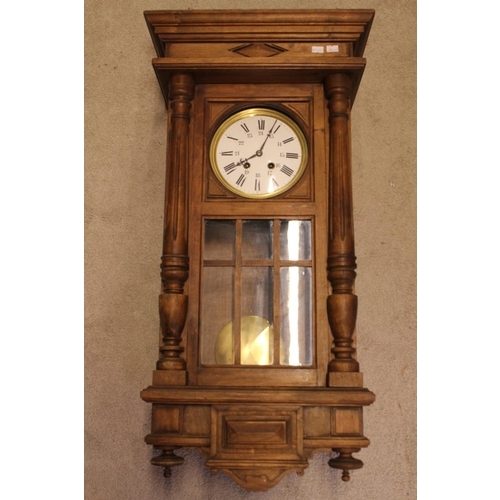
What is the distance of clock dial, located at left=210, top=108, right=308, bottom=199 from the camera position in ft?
5.54

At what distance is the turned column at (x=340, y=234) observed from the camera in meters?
1.59

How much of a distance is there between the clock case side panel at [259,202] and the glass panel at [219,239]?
0.02 metres

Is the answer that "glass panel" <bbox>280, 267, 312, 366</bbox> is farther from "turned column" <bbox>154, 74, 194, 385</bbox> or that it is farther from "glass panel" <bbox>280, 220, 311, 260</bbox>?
"turned column" <bbox>154, 74, 194, 385</bbox>

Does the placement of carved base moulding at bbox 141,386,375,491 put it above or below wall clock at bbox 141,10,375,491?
below

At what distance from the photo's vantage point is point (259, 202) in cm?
167

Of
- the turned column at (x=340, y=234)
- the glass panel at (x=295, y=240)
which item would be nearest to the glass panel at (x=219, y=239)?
the glass panel at (x=295, y=240)

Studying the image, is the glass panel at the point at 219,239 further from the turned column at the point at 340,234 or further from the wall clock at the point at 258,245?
the turned column at the point at 340,234

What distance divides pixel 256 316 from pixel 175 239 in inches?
9.5

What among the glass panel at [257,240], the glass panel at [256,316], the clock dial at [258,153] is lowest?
the glass panel at [256,316]

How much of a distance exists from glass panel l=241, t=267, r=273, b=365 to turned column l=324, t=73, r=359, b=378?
0.13 metres

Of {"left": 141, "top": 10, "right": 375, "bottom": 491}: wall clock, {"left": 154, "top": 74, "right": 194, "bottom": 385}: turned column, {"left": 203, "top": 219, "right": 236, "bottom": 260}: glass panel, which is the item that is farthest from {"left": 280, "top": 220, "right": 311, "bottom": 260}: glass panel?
{"left": 154, "top": 74, "right": 194, "bottom": 385}: turned column

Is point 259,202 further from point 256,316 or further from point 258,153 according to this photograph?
point 256,316
